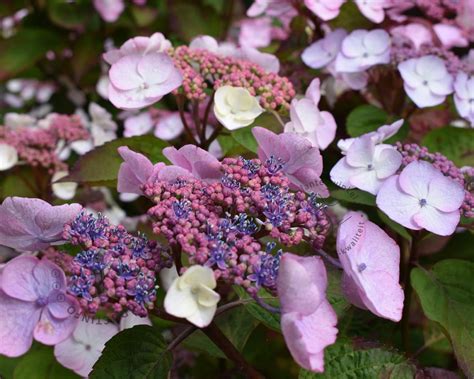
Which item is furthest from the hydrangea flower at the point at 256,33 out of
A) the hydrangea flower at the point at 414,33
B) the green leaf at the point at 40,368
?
the green leaf at the point at 40,368

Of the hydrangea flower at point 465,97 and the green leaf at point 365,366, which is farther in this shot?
the hydrangea flower at point 465,97

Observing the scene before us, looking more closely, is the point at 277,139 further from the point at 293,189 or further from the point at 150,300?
the point at 150,300

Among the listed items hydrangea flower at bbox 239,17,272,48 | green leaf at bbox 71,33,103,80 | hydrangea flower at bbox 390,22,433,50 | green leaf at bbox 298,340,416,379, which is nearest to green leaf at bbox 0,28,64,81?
green leaf at bbox 71,33,103,80

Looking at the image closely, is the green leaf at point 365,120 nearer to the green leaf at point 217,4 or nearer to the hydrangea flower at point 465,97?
the hydrangea flower at point 465,97

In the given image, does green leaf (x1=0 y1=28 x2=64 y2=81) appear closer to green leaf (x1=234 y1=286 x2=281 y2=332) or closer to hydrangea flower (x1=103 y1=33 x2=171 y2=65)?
hydrangea flower (x1=103 y1=33 x2=171 y2=65)

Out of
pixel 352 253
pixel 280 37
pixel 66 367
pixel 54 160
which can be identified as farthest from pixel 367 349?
pixel 280 37

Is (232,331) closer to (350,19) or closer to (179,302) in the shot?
(179,302)

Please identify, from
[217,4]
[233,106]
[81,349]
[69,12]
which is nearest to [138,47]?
[233,106]

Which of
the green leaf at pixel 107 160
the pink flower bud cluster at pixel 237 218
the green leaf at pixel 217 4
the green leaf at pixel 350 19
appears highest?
the pink flower bud cluster at pixel 237 218
